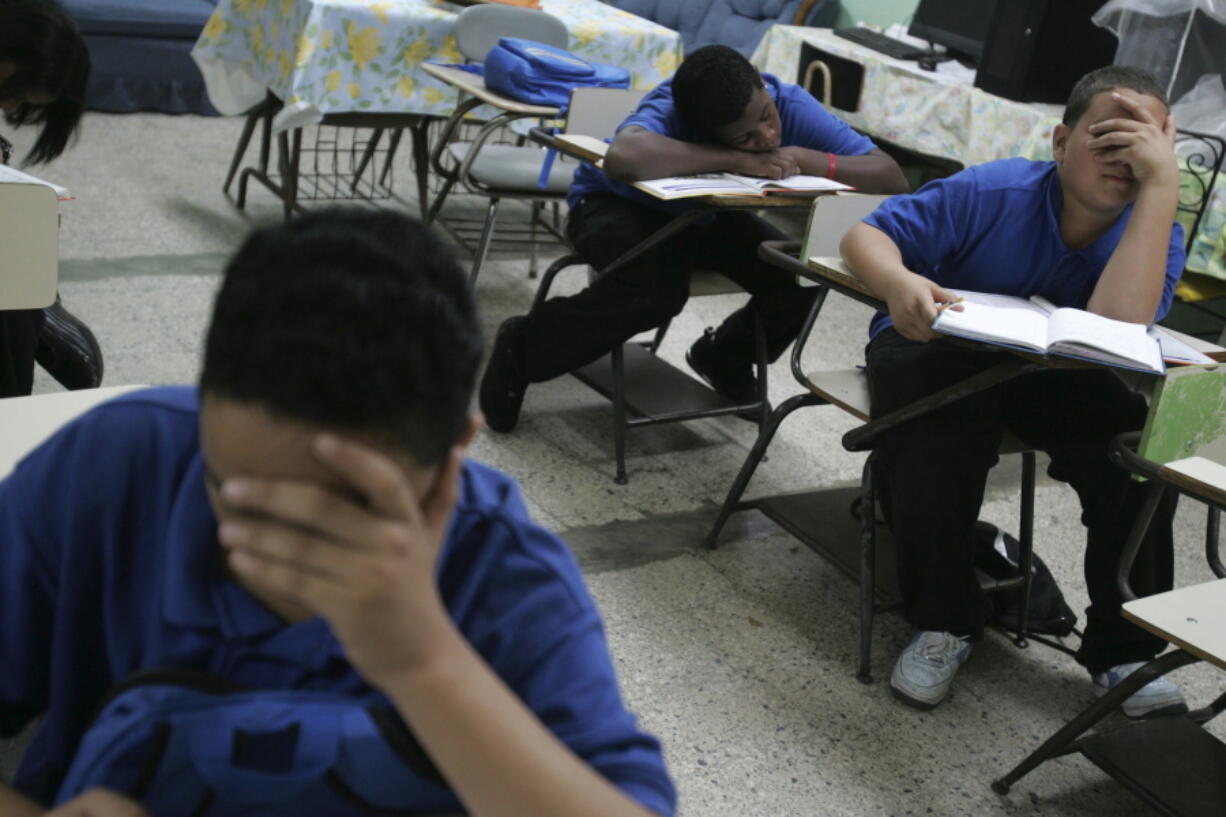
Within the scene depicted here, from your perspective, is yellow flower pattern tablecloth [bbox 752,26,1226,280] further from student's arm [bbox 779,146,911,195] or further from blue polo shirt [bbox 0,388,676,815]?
blue polo shirt [bbox 0,388,676,815]

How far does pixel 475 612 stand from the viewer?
67 cm

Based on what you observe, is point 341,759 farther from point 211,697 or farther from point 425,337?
point 425,337

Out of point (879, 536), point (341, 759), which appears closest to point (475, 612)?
point (341, 759)

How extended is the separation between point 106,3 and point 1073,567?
15.5 ft

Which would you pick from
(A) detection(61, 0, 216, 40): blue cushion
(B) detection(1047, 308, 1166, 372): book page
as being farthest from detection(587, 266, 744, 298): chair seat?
(A) detection(61, 0, 216, 40): blue cushion

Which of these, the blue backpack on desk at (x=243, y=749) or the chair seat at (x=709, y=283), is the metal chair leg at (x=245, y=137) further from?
the blue backpack on desk at (x=243, y=749)

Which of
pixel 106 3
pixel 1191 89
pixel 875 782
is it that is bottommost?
pixel 875 782

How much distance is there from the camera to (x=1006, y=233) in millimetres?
2197

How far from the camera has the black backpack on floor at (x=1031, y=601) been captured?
243cm

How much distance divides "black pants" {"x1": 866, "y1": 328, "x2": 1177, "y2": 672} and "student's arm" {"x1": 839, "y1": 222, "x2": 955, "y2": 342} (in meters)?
0.19

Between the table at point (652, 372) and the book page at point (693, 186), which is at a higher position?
the book page at point (693, 186)

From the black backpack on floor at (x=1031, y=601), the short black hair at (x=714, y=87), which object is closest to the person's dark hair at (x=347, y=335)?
the black backpack on floor at (x=1031, y=601)

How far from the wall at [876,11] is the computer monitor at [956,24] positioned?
712 mm

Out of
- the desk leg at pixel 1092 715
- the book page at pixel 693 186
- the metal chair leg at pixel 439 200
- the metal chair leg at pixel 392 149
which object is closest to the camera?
the desk leg at pixel 1092 715
